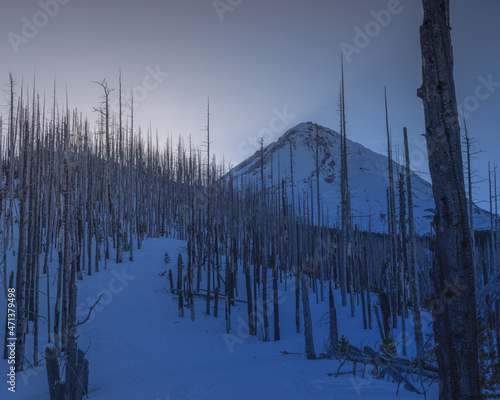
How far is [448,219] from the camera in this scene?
2.57 meters

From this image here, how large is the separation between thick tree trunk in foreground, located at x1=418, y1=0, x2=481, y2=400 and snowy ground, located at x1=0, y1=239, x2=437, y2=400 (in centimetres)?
269

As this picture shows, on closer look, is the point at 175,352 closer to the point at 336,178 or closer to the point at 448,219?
the point at 448,219

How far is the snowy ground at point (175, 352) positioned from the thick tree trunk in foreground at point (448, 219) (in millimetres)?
2688

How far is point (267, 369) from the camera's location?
25.9 ft

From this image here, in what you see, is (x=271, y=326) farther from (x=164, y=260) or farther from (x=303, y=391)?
(x=303, y=391)

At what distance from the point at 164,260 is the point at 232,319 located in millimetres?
5994

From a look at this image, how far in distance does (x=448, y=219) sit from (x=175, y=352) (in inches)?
457

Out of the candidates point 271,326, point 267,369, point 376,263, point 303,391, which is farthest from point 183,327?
point 376,263

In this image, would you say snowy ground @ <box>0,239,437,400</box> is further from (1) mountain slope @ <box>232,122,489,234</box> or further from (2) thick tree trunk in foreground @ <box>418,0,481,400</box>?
(1) mountain slope @ <box>232,122,489,234</box>

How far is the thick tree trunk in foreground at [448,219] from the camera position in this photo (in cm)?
244

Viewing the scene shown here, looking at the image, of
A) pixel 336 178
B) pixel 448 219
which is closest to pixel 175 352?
pixel 448 219

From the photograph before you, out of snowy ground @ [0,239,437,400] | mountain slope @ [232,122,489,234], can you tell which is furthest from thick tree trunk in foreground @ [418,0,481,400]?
mountain slope @ [232,122,489,234]

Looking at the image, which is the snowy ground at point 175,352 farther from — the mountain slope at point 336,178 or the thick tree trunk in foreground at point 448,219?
the mountain slope at point 336,178

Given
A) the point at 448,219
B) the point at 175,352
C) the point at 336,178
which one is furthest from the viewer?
the point at 336,178
